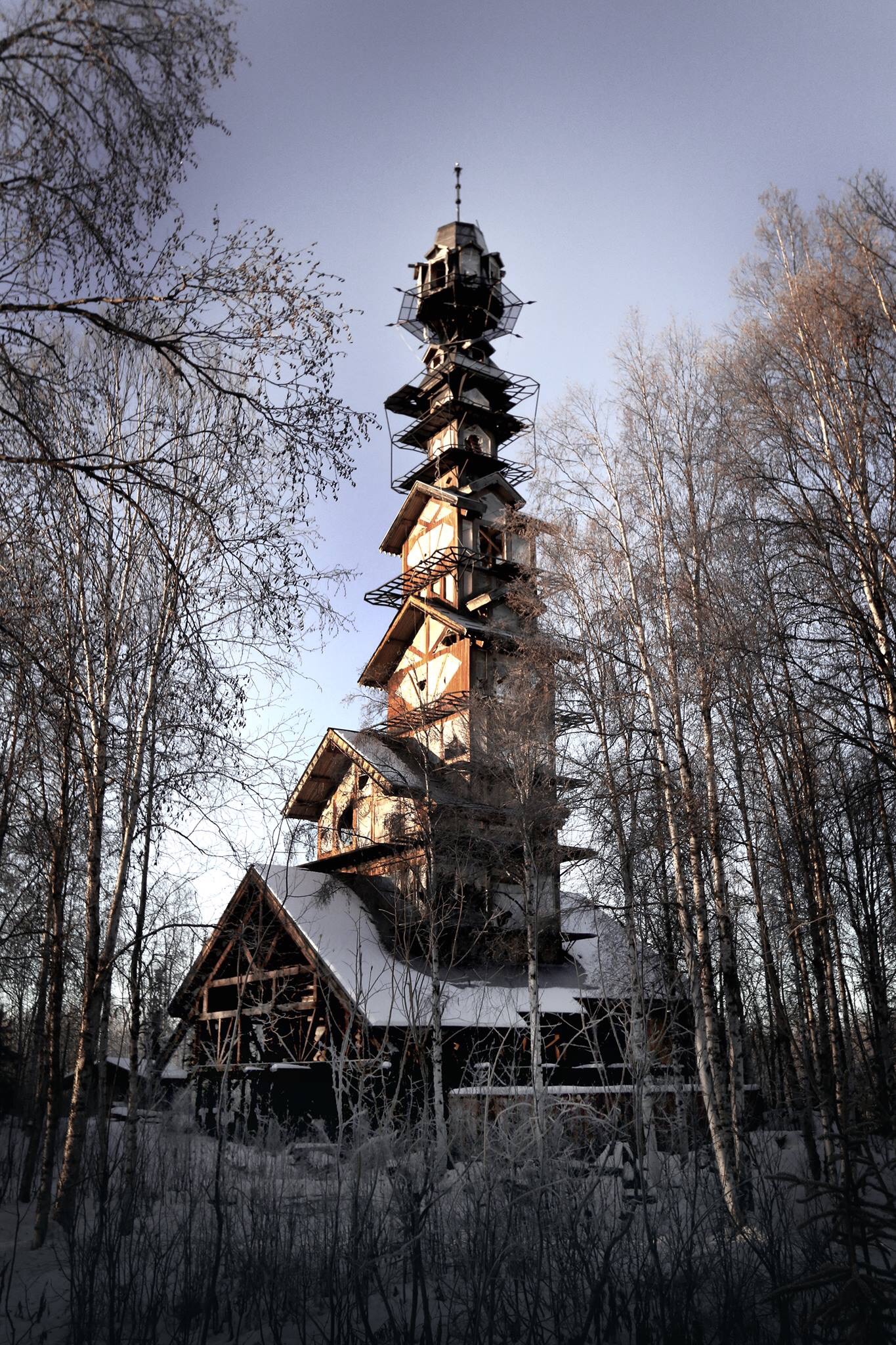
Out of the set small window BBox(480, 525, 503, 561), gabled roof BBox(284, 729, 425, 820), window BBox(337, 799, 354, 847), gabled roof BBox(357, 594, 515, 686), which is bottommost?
window BBox(337, 799, 354, 847)

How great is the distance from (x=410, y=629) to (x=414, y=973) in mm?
10941

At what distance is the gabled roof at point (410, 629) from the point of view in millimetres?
24531

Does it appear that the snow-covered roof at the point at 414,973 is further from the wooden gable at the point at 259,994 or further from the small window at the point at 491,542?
the small window at the point at 491,542

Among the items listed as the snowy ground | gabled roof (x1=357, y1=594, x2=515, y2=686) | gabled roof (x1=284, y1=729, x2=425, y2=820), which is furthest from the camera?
gabled roof (x1=357, y1=594, x2=515, y2=686)

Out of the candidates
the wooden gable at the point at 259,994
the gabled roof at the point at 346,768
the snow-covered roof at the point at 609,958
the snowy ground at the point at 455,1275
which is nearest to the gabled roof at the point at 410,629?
the gabled roof at the point at 346,768

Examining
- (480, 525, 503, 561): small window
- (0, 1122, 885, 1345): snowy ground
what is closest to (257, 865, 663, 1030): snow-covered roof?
(0, 1122, 885, 1345): snowy ground

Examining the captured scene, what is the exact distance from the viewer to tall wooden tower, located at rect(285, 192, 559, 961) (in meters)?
17.5

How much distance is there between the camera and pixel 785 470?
1237 centimetres

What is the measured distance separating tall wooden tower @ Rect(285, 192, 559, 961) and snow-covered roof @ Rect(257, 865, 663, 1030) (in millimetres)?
816

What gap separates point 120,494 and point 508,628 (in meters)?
19.5

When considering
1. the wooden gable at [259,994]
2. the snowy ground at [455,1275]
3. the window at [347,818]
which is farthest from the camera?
the window at [347,818]

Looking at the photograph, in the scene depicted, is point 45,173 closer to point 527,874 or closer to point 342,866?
point 527,874

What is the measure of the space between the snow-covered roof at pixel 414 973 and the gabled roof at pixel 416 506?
11.1m

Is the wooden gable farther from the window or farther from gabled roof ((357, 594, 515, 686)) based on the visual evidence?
gabled roof ((357, 594, 515, 686))
